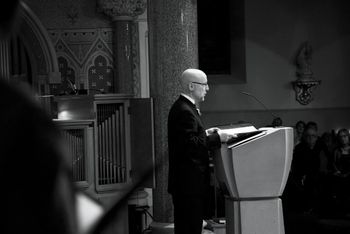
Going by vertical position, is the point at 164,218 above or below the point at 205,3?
below

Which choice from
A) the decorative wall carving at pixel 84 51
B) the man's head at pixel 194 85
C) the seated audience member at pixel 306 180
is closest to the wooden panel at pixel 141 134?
the man's head at pixel 194 85

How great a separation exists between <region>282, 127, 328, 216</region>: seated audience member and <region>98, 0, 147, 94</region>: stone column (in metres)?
2.66

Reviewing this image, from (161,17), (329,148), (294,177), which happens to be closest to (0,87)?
(161,17)

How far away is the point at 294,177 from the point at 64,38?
157 inches

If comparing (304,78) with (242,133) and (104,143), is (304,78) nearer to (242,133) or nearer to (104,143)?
(104,143)

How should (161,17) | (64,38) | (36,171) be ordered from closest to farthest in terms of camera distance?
(36,171) → (161,17) → (64,38)

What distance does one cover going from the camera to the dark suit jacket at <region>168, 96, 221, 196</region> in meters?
5.61

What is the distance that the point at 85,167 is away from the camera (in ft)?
25.7

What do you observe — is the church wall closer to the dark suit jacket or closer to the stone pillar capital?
the stone pillar capital

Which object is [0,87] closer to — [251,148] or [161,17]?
[251,148]

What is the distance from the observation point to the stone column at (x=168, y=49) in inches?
272

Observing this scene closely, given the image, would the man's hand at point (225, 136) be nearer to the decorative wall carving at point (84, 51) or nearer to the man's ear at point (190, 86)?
the man's ear at point (190, 86)

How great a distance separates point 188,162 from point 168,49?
1576 mm

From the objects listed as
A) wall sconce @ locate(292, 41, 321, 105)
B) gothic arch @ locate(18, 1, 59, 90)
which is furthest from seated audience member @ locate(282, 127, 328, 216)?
gothic arch @ locate(18, 1, 59, 90)
